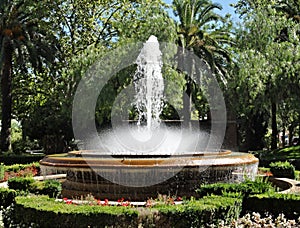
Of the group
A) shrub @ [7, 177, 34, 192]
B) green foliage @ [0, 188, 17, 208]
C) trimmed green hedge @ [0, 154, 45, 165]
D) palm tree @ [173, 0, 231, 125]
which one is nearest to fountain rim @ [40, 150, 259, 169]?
shrub @ [7, 177, 34, 192]

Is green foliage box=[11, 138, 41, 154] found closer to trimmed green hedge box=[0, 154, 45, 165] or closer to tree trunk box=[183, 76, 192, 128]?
trimmed green hedge box=[0, 154, 45, 165]

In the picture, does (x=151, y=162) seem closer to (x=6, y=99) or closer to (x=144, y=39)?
(x=144, y=39)

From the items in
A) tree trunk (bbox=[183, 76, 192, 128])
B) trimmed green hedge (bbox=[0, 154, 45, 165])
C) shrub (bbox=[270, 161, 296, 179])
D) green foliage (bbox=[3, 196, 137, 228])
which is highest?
tree trunk (bbox=[183, 76, 192, 128])

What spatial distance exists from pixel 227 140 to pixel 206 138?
1.36m

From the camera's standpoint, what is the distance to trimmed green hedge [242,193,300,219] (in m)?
7.41

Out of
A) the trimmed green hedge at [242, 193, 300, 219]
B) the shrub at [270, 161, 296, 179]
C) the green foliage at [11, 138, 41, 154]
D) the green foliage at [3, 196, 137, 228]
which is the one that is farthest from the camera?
the green foliage at [11, 138, 41, 154]

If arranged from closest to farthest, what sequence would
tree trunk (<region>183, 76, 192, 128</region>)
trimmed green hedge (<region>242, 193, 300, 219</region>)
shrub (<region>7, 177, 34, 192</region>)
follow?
trimmed green hedge (<region>242, 193, 300, 219</region>) < shrub (<region>7, 177, 34, 192</region>) < tree trunk (<region>183, 76, 192, 128</region>)

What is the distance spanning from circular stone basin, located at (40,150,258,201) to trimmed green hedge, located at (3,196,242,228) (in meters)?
1.69

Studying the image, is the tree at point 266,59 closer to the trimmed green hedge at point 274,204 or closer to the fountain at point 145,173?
the fountain at point 145,173

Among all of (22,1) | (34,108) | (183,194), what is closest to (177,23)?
(22,1)

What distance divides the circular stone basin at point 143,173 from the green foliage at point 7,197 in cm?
106

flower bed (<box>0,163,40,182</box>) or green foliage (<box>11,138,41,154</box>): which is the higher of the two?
green foliage (<box>11,138,41,154</box>)

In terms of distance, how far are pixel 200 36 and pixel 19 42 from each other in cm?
936

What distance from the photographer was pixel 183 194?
9.22 metres
